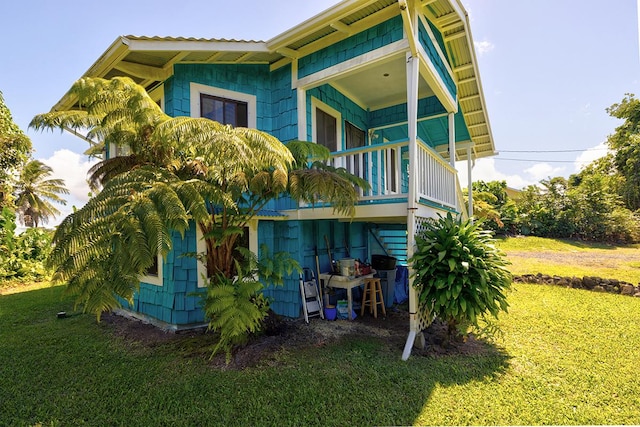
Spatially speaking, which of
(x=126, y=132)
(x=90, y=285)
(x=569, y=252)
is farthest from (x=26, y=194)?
(x=569, y=252)

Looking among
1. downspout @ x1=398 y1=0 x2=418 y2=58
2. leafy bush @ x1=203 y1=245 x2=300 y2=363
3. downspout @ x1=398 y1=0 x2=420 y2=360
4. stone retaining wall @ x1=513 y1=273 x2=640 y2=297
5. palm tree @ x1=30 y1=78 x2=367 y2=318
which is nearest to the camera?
palm tree @ x1=30 y1=78 x2=367 y2=318

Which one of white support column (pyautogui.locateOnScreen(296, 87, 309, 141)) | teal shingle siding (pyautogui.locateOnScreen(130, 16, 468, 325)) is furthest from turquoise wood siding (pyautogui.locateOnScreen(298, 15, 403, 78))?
white support column (pyautogui.locateOnScreen(296, 87, 309, 141))

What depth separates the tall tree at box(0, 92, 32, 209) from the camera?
35.3 ft

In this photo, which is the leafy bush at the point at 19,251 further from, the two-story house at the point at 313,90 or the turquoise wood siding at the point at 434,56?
the turquoise wood siding at the point at 434,56

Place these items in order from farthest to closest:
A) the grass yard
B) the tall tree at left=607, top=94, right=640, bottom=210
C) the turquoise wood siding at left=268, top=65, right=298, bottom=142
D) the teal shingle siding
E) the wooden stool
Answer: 1. the tall tree at left=607, top=94, right=640, bottom=210
2. the grass yard
3. the wooden stool
4. the turquoise wood siding at left=268, top=65, right=298, bottom=142
5. the teal shingle siding

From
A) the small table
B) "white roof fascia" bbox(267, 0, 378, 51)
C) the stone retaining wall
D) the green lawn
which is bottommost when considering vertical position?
the green lawn

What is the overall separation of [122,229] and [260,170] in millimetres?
1785

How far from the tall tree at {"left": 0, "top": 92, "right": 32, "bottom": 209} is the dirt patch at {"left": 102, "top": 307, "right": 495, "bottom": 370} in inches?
360

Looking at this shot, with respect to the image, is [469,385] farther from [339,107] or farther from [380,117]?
[380,117]

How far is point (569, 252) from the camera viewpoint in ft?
49.3

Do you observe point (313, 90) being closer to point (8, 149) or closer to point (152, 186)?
point (152, 186)

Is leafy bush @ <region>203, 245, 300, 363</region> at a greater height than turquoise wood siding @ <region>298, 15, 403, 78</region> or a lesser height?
lesser

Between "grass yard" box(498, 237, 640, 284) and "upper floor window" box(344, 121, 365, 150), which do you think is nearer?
"upper floor window" box(344, 121, 365, 150)

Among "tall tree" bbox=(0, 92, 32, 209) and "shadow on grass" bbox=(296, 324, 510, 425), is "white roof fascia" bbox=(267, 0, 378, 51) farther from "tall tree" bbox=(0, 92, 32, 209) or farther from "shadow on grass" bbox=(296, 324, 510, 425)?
"tall tree" bbox=(0, 92, 32, 209)
